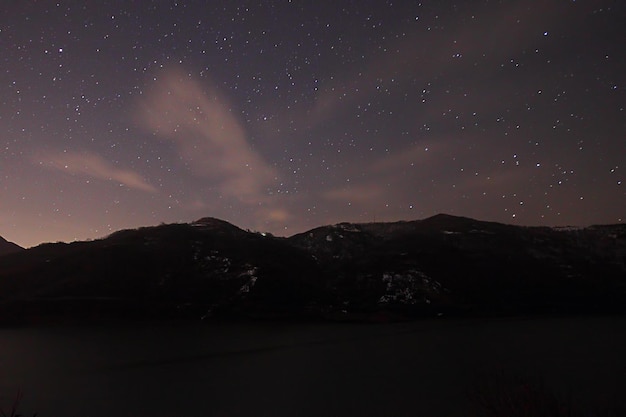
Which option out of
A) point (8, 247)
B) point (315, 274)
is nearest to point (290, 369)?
point (315, 274)

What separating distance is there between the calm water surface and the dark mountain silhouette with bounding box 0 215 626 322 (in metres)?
21.3

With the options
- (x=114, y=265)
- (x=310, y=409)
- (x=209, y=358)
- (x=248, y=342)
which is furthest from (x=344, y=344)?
(x=114, y=265)

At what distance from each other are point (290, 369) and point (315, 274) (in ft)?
254

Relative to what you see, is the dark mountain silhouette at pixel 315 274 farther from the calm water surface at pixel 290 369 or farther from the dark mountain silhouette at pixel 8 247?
the dark mountain silhouette at pixel 8 247

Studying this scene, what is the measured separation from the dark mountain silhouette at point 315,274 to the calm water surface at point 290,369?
21278mm

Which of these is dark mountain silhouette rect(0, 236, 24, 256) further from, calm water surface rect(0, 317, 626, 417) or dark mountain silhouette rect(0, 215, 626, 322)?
calm water surface rect(0, 317, 626, 417)

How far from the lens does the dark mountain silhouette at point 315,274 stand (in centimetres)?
7962

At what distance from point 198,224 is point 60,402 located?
124178 millimetres

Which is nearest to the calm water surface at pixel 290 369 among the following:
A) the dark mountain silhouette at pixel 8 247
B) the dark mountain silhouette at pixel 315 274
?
the dark mountain silhouette at pixel 315 274

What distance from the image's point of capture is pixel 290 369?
1244 inches

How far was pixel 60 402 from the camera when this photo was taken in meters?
23.3

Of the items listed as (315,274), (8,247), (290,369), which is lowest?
(290,369)

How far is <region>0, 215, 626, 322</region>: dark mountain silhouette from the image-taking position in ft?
261

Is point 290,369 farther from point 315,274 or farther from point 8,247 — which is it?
point 8,247
